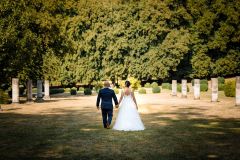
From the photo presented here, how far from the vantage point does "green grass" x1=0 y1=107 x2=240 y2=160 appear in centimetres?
830

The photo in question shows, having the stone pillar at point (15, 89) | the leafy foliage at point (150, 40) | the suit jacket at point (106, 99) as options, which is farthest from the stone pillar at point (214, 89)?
the leafy foliage at point (150, 40)

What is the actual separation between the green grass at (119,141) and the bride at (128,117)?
457 millimetres

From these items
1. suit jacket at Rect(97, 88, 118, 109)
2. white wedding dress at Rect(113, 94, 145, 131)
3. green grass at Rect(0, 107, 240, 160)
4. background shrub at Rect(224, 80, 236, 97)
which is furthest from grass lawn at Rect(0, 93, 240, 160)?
background shrub at Rect(224, 80, 236, 97)

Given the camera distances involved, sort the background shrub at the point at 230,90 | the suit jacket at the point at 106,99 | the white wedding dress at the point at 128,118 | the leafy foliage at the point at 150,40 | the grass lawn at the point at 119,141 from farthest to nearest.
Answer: the leafy foliage at the point at 150,40 < the background shrub at the point at 230,90 < the suit jacket at the point at 106,99 < the white wedding dress at the point at 128,118 < the grass lawn at the point at 119,141

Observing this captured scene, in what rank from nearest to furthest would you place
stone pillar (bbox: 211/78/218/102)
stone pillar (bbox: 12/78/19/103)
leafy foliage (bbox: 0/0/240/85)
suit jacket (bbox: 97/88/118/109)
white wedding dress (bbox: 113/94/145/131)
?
white wedding dress (bbox: 113/94/145/131)
suit jacket (bbox: 97/88/118/109)
stone pillar (bbox: 211/78/218/102)
stone pillar (bbox: 12/78/19/103)
leafy foliage (bbox: 0/0/240/85)

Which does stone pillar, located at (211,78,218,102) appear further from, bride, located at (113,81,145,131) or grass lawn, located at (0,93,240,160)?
bride, located at (113,81,145,131)

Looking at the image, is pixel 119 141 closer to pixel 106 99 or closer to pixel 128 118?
pixel 128 118

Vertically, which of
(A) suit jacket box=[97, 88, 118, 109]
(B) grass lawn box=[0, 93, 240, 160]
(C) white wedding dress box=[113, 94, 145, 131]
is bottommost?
(B) grass lawn box=[0, 93, 240, 160]

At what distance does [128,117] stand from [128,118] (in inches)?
1.4

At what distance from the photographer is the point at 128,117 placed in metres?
12.8

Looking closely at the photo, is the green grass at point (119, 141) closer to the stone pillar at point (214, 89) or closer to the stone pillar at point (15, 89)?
the stone pillar at point (214, 89)

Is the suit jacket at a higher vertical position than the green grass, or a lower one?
higher

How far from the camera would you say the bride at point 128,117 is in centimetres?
1270

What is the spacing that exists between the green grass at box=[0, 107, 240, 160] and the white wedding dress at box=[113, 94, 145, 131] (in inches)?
17.3
